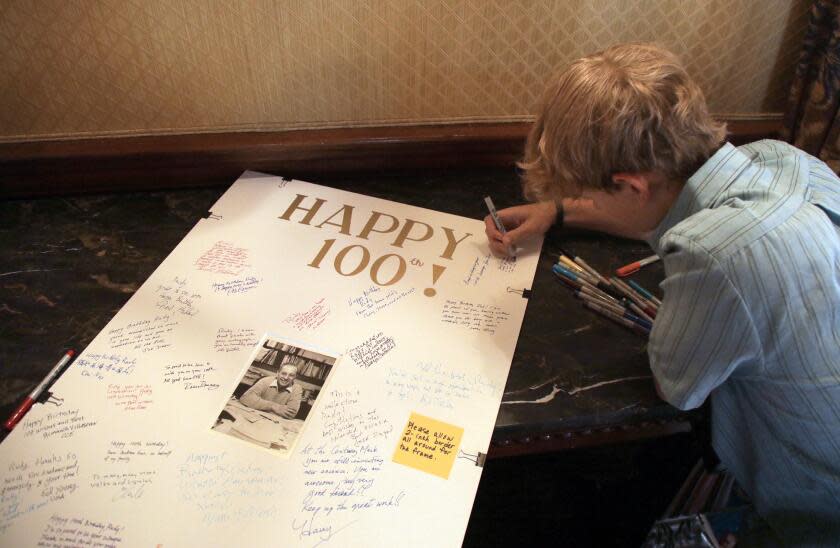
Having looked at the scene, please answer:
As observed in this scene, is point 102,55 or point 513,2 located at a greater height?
point 513,2

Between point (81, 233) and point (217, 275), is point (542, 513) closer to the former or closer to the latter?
point (217, 275)

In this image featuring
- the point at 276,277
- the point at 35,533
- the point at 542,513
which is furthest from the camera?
the point at 542,513

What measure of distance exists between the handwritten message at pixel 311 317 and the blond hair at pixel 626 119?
39cm

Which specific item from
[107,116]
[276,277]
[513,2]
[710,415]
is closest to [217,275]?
[276,277]

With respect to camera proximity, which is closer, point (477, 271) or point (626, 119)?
point (626, 119)

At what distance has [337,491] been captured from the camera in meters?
0.68

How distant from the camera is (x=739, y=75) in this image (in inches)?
43.7

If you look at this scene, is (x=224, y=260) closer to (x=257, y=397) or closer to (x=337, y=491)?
(x=257, y=397)

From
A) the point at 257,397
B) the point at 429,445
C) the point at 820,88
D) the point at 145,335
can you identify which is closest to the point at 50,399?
the point at 145,335

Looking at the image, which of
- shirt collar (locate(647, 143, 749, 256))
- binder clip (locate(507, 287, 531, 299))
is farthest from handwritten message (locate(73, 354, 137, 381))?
shirt collar (locate(647, 143, 749, 256))

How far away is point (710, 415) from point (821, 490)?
15 cm

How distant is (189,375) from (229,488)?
0.18 meters

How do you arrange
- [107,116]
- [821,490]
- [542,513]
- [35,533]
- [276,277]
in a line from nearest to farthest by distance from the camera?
[35,533]
[821,490]
[276,277]
[107,116]
[542,513]
